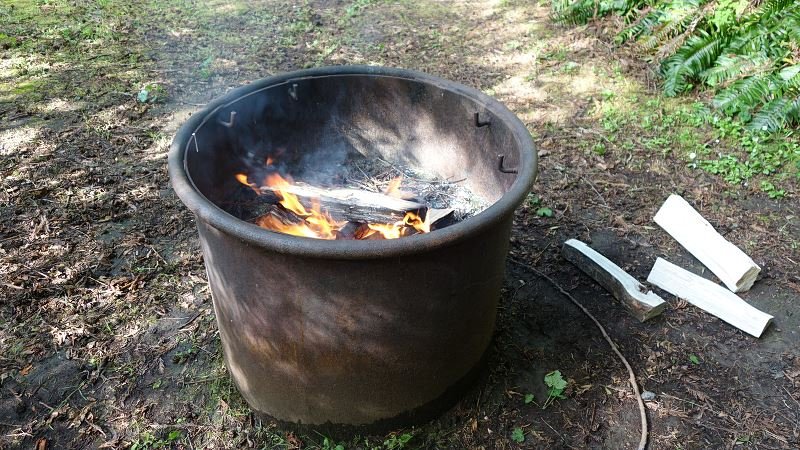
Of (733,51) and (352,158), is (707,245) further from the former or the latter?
(733,51)

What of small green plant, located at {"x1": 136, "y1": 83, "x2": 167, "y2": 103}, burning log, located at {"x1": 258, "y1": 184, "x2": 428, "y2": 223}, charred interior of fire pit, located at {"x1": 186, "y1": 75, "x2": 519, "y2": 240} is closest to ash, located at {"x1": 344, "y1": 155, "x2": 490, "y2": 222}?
charred interior of fire pit, located at {"x1": 186, "y1": 75, "x2": 519, "y2": 240}

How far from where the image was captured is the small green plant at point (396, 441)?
264 centimetres

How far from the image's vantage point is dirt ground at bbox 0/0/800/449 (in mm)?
2795

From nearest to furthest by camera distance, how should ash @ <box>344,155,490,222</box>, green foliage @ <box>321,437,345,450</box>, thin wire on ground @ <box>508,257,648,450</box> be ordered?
green foliage @ <box>321,437,345,450</box>, thin wire on ground @ <box>508,257,648,450</box>, ash @ <box>344,155,490,222</box>

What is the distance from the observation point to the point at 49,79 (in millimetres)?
5680

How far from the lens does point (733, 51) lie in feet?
17.1

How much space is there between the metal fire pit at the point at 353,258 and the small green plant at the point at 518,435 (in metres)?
0.31

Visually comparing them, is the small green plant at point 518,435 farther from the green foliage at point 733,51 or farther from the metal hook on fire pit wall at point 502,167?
the green foliage at point 733,51

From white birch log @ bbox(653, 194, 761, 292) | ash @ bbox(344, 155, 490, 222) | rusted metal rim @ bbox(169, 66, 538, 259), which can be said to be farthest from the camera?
Result: white birch log @ bbox(653, 194, 761, 292)

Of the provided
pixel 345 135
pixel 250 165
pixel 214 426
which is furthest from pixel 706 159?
pixel 214 426

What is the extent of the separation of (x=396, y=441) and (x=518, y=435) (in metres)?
0.57

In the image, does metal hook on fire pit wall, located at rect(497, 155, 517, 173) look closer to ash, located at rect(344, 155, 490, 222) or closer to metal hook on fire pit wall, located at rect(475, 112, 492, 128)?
metal hook on fire pit wall, located at rect(475, 112, 492, 128)

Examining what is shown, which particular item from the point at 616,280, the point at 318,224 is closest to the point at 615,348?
Result: the point at 616,280

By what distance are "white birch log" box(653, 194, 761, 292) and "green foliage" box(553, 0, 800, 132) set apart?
5.37 ft
